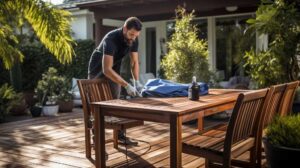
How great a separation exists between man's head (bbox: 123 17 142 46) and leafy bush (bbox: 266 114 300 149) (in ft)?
6.24

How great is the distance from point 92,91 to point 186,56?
278cm

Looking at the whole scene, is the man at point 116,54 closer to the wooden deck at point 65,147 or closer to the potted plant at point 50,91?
the wooden deck at point 65,147

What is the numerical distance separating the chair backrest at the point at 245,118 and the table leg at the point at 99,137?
123cm

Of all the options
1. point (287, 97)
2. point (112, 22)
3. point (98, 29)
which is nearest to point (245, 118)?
point (287, 97)

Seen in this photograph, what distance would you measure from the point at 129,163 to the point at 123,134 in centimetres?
101

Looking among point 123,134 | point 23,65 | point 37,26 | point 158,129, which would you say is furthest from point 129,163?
point 23,65

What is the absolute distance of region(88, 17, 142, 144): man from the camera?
385 centimetres

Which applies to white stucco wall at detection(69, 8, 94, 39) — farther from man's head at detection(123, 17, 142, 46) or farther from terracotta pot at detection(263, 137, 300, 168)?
terracotta pot at detection(263, 137, 300, 168)

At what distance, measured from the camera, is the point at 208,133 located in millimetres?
3334

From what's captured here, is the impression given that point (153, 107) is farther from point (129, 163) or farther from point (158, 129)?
point (158, 129)

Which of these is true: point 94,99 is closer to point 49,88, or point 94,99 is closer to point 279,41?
point 279,41

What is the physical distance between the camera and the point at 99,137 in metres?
3.37

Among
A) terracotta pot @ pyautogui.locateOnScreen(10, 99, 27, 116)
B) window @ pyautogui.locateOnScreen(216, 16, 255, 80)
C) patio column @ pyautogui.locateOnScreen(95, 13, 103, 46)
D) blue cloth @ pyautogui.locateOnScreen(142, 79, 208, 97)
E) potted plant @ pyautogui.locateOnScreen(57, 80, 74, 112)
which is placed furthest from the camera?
window @ pyautogui.locateOnScreen(216, 16, 255, 80)

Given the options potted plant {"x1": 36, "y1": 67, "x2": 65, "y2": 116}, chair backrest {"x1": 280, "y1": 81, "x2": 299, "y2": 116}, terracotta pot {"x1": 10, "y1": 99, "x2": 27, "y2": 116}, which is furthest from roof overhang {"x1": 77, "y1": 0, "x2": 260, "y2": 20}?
chair backrest {"x1": 280, "y1": 81, "x2": 299, "y2": 116}
